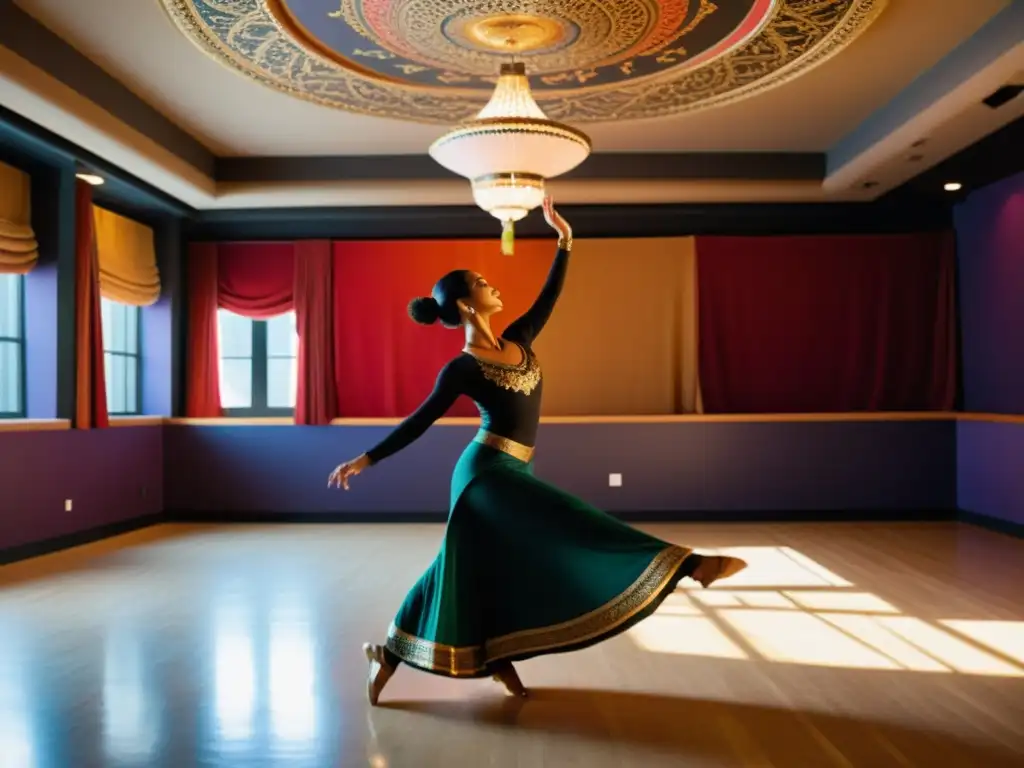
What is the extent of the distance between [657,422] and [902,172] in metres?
2.77

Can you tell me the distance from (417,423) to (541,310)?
70 cm

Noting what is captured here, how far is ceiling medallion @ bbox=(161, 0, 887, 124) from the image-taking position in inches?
165

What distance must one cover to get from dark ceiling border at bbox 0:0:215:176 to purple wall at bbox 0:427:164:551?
2205 millimetres

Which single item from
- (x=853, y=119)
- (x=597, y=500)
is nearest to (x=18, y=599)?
(x=597, y=500)

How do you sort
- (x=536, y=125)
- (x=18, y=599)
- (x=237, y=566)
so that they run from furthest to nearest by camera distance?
1. (x=237, y=566)
2. (x=18, y=599)
3. (x=536, y=125)

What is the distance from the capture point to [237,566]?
5.68 m

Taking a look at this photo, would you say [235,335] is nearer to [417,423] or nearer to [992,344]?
[417,423]

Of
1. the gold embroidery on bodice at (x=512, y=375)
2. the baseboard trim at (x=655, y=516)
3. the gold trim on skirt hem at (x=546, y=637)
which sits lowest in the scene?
the baseboard trim at (x=655, y=516)

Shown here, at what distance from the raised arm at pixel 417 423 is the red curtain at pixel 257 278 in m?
5.59

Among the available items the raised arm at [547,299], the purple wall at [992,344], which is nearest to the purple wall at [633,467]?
the purple wall at [992,344]

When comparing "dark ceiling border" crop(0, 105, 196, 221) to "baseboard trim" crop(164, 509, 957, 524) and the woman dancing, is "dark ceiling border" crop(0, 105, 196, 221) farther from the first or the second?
the woman dancing

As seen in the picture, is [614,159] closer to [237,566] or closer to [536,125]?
[536,125]

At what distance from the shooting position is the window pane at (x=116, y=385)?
7605 mm

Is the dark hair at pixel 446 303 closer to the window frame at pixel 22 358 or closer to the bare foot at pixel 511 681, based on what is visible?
the bare foot at pixel 511 681
